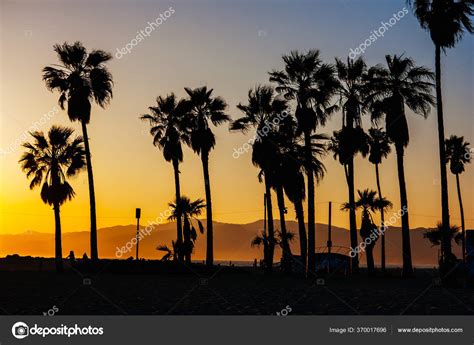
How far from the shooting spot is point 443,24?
123 ft

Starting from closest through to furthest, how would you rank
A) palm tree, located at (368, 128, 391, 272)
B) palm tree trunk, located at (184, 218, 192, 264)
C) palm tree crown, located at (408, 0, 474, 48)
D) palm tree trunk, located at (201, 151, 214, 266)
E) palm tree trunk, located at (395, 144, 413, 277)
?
palm tree crown, located at (408, 0, 474, 48), palm tree trunk, located at (395, 144, 413, 277), palm tree trunk, located at (201, 151, 214, 266), palm tree trunk, located at (184, 218, 192, 264), palm tree, located at (368, 128, 391, 272)

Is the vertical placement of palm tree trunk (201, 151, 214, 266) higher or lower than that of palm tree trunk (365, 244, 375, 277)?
higher

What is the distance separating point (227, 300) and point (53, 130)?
32.7 meters

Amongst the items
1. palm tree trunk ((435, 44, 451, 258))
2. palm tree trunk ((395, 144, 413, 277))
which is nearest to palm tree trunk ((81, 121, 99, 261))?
palm tree trunk ((395, 144, 413, 277))

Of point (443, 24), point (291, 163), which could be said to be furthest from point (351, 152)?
point (443, 24)

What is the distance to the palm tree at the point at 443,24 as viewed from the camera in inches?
1449

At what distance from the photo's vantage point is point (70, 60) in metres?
53.1

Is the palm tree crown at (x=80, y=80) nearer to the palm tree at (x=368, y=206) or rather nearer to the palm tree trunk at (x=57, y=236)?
the palm tree trunk at (x=57, y=236)

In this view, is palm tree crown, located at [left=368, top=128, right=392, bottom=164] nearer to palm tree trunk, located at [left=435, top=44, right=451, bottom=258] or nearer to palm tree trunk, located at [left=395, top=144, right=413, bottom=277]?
palm tree trunk, located at [left=395, top=144, right=413, bottom=277]

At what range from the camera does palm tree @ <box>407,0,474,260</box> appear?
121 feet

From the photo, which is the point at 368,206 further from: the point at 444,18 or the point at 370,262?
the point at 444,18
